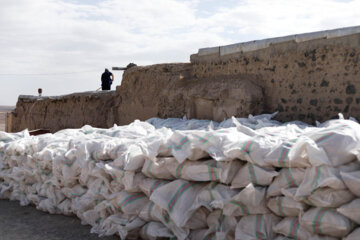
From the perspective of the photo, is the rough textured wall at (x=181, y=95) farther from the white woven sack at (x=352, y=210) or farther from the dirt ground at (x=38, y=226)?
the white woven sack at (x=352, y=210)

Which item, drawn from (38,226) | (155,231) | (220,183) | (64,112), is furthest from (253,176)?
(64,112)

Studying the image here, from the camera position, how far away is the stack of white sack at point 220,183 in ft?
6.45

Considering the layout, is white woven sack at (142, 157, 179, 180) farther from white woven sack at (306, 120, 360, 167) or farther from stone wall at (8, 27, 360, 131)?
stone wall at (8, 27, 360, 131)

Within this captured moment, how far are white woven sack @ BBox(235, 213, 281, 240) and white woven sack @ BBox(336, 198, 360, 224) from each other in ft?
1.36

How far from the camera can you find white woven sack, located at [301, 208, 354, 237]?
188 centimetres

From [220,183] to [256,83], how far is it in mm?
2697

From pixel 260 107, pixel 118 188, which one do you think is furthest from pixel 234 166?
pixel 260 107

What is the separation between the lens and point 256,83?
491 cm

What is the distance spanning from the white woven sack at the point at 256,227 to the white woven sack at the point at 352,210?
1.36 feet

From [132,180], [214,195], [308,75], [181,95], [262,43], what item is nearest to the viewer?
[214,195]

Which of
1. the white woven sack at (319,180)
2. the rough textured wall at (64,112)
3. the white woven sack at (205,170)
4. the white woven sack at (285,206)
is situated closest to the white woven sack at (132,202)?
the white woven sack at (205,170)

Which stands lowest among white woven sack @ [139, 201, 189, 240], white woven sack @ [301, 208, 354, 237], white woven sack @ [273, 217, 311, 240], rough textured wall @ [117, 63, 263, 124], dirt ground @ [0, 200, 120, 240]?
dirt ground @ [0, 200, 120, 240]

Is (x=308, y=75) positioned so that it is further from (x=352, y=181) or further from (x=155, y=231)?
(x=352, y=181)

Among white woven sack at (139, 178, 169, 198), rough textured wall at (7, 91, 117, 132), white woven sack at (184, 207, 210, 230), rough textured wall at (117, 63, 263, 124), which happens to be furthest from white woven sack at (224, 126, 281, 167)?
rough textured wall at (7, 91, 117, 132)
